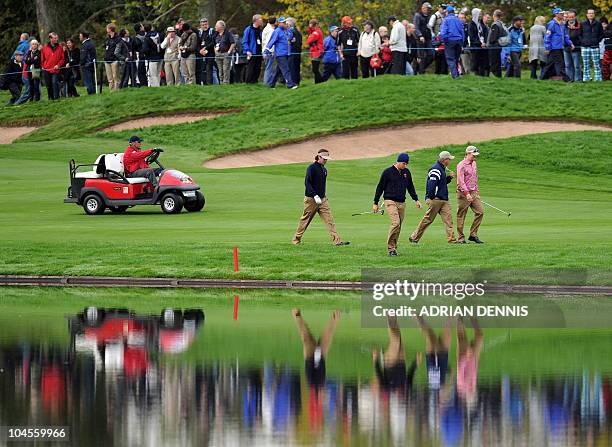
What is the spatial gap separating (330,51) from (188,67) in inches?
202

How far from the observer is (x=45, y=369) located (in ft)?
48.6

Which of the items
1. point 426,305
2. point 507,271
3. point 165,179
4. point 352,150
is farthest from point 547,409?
point 352,150

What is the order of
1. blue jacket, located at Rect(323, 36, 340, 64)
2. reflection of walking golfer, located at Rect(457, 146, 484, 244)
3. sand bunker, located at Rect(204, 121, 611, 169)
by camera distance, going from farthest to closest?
blue jacket, located at Rect(323, 36, 340, 64), sand bunker, located at Rect(204, 121, 611, 169), reflection of walking golfer, located at Rect(457, 146, 484, 244)

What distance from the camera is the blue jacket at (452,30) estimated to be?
4403 centimetres

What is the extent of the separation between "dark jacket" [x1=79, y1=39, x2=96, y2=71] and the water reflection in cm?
3376

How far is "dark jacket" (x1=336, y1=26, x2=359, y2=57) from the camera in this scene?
152ft

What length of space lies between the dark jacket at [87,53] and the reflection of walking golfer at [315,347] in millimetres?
31522

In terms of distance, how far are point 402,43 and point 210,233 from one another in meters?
19.4

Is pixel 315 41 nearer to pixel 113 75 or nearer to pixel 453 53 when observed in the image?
pixel 453 53

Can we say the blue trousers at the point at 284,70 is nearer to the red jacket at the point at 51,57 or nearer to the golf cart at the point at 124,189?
the red jacket at the point at 51,57

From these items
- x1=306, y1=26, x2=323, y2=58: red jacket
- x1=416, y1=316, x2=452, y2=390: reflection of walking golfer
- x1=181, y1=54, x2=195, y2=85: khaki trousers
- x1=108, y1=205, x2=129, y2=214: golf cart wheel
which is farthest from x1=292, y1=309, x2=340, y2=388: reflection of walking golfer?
x1=181, y1=54, x2=195, y2=85: khaki trousers

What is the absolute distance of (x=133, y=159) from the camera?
32.8m

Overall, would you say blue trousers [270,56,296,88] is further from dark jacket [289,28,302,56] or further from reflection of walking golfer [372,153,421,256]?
reflection of walking golfer [372,153,421,256]

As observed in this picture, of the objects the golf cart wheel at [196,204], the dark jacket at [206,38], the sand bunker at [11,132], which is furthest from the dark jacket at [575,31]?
the sand bunker at [11,132]
